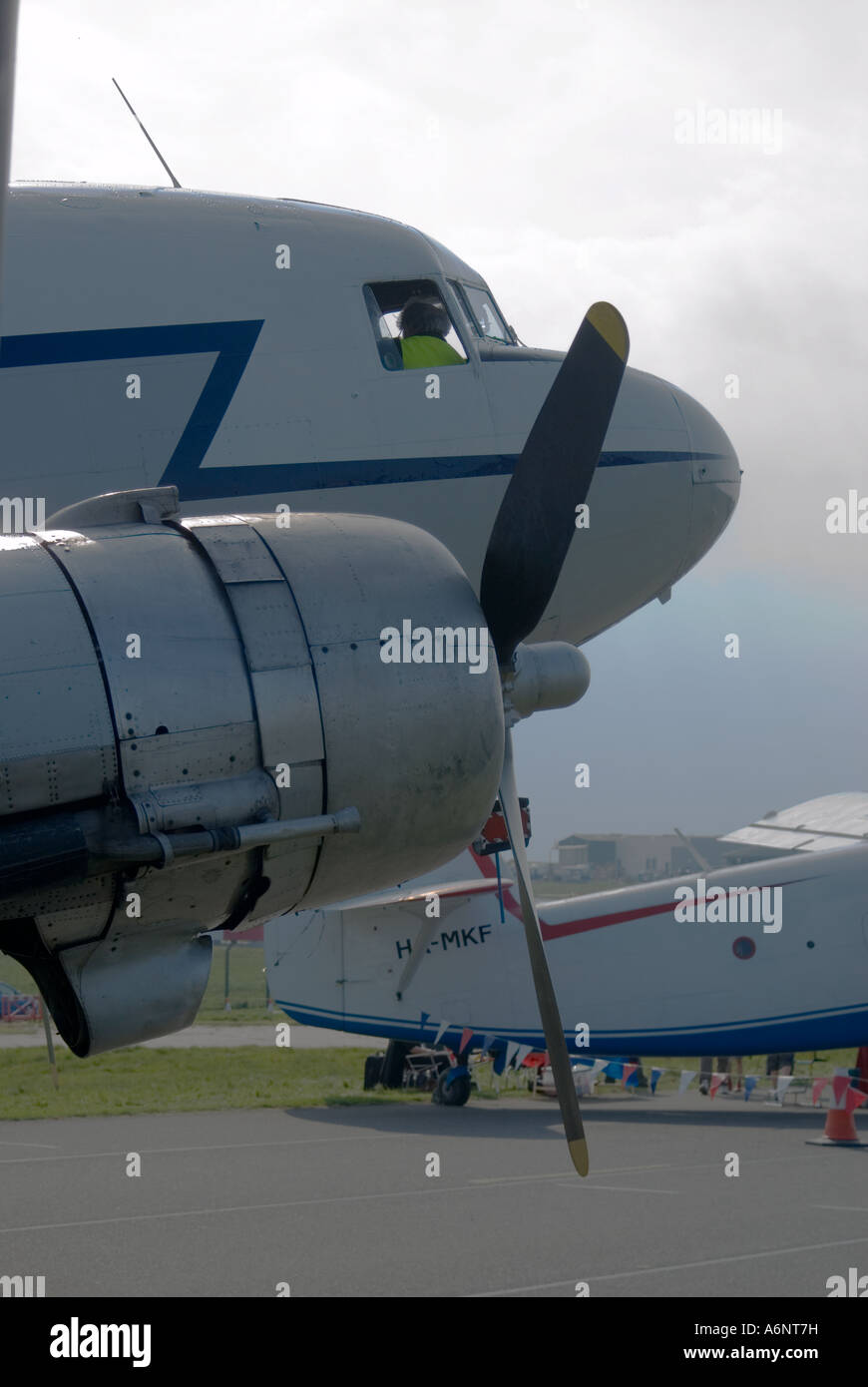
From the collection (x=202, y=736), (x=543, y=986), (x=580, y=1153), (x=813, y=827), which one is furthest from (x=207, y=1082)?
(x=202, y=736)

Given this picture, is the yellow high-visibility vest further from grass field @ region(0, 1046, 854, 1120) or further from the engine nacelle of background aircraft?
grass field @ region(0, 1046, 854, 1120)

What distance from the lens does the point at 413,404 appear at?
1055 cm

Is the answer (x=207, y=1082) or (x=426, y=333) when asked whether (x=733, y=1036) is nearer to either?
(x=207, y=1082)

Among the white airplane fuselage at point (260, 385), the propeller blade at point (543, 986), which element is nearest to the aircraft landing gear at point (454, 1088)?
the white airplane fuselage at point (260, 385)

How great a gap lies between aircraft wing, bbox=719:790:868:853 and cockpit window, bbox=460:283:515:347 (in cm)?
2881

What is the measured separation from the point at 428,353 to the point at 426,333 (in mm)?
277

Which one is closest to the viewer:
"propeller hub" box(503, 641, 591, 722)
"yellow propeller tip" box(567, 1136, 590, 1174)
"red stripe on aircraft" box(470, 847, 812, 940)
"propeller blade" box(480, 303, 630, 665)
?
"yellow propeller tip" box(567, 1136, 590, 1174)

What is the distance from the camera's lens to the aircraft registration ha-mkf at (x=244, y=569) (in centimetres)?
558

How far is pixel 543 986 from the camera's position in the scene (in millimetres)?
7113

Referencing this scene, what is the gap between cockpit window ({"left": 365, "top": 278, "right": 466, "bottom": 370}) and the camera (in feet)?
35.3

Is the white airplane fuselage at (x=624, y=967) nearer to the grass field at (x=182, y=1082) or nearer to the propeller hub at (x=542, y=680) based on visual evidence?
the grass field at (x=182, y=1082)

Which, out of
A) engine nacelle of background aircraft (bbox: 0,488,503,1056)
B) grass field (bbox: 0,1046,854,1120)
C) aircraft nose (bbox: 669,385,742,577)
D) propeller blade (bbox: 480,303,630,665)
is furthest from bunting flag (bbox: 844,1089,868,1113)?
engine nacelle of background aircraft (bbox: 0,488,503,1056)
